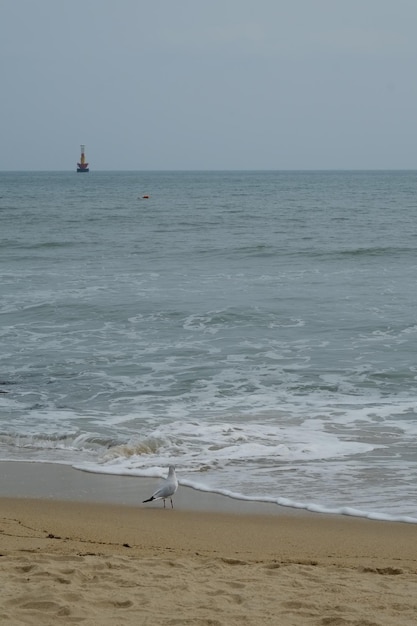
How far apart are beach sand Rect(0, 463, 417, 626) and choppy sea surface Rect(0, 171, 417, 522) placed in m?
0.52

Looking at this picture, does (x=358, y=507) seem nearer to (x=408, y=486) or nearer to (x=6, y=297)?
(x=408, y=486)

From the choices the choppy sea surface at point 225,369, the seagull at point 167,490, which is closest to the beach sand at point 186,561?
the seagull at point 167,490

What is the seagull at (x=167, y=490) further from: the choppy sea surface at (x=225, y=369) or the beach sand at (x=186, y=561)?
the choppy sea surface at (x=225, y=369)

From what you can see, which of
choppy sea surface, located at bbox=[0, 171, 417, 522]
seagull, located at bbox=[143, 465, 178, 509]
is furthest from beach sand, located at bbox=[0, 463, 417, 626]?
choppy sea surface, located at bbox=[0, 171, 417, 522]

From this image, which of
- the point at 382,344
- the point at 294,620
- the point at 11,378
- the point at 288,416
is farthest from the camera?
the point at 382,344

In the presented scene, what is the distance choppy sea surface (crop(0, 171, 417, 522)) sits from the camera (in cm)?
814

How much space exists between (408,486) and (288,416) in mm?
2593

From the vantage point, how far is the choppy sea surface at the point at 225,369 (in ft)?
26.7

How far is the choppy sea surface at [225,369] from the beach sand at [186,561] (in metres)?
0.52

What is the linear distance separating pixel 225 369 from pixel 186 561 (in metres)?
7.02

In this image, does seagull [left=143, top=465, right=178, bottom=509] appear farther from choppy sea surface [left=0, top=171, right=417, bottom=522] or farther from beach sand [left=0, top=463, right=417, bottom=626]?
choppy sea surface [left=0, top=171, right=417, bottom=522]

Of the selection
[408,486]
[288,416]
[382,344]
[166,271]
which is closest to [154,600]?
[408,486]

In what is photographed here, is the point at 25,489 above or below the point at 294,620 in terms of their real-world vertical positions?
below

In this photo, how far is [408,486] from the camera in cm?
745
